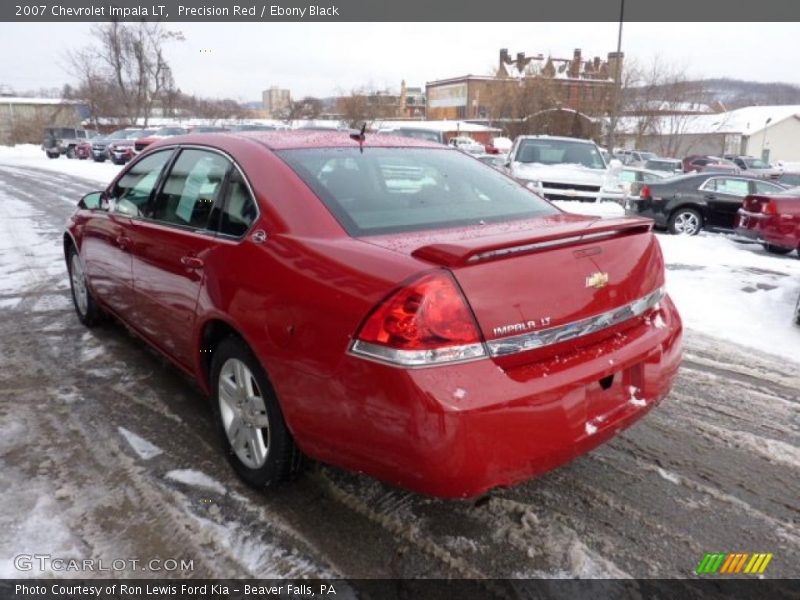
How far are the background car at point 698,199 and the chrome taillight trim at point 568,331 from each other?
11.0 m

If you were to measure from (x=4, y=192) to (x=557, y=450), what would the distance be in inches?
735

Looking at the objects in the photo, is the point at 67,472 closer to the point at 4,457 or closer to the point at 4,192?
the point at 4,457

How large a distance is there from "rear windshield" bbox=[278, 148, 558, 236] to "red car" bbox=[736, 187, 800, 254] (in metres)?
7.45

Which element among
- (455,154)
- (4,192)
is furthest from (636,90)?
(455,154)

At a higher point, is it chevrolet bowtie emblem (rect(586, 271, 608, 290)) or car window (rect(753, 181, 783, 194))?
chevrolet bowtie emblem (rect(586, 271, 608, 290))

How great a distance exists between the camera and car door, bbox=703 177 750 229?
40.4 ft

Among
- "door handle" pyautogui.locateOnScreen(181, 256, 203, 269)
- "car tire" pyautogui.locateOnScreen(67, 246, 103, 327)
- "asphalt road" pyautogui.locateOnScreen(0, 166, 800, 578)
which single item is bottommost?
"asphalt road" pyautogui.locateOnScreen(0, 166, 800, 578)

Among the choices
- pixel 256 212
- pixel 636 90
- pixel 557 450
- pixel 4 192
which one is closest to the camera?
pixel 557 450

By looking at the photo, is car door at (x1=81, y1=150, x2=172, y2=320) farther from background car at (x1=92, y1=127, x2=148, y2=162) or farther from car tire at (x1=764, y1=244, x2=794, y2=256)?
background car at (x1=92, y1=127, x2=148, y2=162)

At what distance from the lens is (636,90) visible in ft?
146

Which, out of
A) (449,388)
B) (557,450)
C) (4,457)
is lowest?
(4,457)

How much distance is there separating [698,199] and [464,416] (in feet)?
40.2

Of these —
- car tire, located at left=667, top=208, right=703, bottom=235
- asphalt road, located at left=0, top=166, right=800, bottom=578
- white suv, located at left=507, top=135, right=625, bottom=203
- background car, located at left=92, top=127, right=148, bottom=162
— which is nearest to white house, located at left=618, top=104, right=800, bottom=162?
background car, located at left=92, top=127, right=148, bottom=162

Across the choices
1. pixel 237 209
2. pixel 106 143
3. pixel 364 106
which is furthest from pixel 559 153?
pixel 364 106
